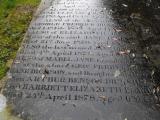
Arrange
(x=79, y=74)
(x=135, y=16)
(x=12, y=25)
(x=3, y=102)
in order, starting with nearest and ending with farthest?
(x=3, y=102) → (x=79, y=74) → (x=135, y=16) → (x=12, y=25)

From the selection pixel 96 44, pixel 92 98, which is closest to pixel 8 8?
pixel 96 44

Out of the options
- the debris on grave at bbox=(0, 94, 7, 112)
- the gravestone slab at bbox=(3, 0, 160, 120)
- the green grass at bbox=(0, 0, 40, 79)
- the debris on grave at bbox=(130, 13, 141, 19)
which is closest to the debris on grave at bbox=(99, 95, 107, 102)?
the gravestone slab at bbox=(3, 0, 160, 120)

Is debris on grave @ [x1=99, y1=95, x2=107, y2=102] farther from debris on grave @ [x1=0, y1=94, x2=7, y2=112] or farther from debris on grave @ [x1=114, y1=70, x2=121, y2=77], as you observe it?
debris on grave @ [x1=0, y1=94, x2=7, y2=112]

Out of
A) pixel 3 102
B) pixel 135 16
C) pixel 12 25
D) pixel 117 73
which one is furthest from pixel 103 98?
pixel 12 25

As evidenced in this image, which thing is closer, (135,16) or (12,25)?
(135,16)

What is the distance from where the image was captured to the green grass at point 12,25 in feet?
18.4

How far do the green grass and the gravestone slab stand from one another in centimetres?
30

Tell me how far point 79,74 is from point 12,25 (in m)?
2.23

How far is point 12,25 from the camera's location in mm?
6523

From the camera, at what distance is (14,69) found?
16.4 feet

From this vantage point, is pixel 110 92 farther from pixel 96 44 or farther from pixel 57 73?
pixel 96 44

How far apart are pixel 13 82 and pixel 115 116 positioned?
58.3 inches

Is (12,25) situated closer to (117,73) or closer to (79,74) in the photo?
(79,74)

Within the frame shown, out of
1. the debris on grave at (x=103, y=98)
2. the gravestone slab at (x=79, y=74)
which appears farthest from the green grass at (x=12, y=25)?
the debris on grave at (x=103, y=98)
